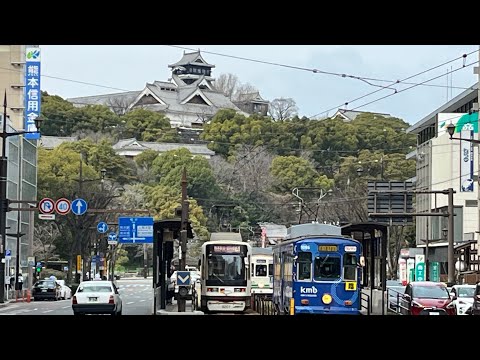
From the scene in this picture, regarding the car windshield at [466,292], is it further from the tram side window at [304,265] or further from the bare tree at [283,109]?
the bare tree at [283,109]

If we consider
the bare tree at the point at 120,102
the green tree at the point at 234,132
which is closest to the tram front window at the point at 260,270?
the green tree at the point at 234,132

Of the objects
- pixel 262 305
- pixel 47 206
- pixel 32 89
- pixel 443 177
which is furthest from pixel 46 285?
pixel 443 177

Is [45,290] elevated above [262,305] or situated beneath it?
situated beneath

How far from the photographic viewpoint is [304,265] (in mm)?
32719

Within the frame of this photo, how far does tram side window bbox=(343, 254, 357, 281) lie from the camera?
32.7 meters

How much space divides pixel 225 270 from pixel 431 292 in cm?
922

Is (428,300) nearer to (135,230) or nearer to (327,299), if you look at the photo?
(327,299)

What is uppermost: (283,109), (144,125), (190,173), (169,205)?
(283,109)

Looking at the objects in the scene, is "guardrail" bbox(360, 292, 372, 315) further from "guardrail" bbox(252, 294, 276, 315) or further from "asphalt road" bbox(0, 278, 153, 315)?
"asphalt road" bbox(0, 278, 153, 315)

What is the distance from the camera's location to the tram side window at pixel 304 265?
3256cm

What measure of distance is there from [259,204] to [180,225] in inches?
2089
